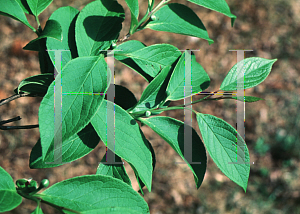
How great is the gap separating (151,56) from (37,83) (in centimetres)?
33

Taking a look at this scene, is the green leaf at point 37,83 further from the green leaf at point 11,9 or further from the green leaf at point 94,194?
the green leaf at point 94,194

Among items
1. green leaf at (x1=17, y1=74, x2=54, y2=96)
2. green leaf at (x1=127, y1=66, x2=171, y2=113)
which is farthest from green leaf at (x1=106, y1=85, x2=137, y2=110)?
green leaf at (x1=17, y1=74, x2=54, y2=96)

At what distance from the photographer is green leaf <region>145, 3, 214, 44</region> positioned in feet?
2.75

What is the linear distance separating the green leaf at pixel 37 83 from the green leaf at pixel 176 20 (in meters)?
0.34

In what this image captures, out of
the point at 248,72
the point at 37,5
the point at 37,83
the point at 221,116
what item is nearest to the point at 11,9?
the point at 37,5

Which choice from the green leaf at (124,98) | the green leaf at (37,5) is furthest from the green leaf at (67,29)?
the green leaf at (124,98)

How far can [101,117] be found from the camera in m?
0.69

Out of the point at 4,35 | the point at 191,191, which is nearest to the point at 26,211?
the point at 191,191

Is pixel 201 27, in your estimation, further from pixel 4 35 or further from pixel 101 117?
pixel 4 35

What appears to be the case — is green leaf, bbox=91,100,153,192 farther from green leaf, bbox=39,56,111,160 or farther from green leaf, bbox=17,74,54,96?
green leaf, bbox=17,74,54,96

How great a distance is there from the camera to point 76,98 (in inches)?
24.5

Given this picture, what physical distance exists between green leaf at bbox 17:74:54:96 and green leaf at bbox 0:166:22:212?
0.84 ft

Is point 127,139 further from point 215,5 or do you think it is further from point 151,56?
point 215,5

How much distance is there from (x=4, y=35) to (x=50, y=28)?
2598 mm
